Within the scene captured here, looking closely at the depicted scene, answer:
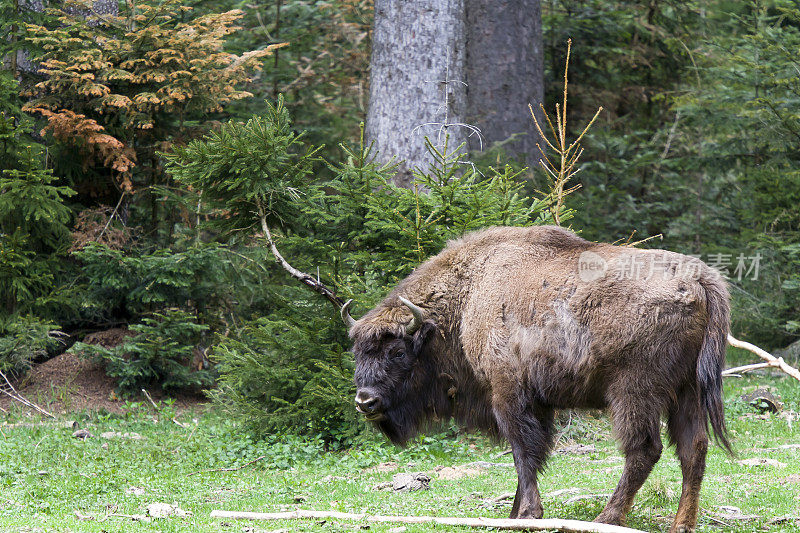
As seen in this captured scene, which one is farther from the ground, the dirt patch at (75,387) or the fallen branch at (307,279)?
the fallen branch at (307,279)

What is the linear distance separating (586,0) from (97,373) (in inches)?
484

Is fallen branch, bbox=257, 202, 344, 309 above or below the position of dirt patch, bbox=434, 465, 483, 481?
above

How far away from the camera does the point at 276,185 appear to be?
31.4 ft

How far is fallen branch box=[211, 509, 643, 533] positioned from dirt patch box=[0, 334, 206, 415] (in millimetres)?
6006

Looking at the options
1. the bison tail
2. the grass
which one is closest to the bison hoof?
the grass

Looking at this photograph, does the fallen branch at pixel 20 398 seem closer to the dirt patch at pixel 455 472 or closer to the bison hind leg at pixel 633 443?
the dirt patch at pixel 455 472

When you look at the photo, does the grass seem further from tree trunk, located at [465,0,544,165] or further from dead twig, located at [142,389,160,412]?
tree trunk, located at [465,0,544,165]

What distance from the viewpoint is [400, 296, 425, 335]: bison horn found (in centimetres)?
678

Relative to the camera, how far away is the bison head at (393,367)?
6898 mm

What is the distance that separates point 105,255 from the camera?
479 inches

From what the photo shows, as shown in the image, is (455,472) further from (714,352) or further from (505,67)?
(505,67)

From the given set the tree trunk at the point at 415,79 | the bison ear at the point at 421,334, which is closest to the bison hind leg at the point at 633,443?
the bison ear at the point at 421,334

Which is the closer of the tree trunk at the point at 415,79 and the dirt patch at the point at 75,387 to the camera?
the tree trunk at the point at 415,79

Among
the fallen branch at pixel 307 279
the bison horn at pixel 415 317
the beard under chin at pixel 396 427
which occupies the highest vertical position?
the bison horn at pixel 415 317
